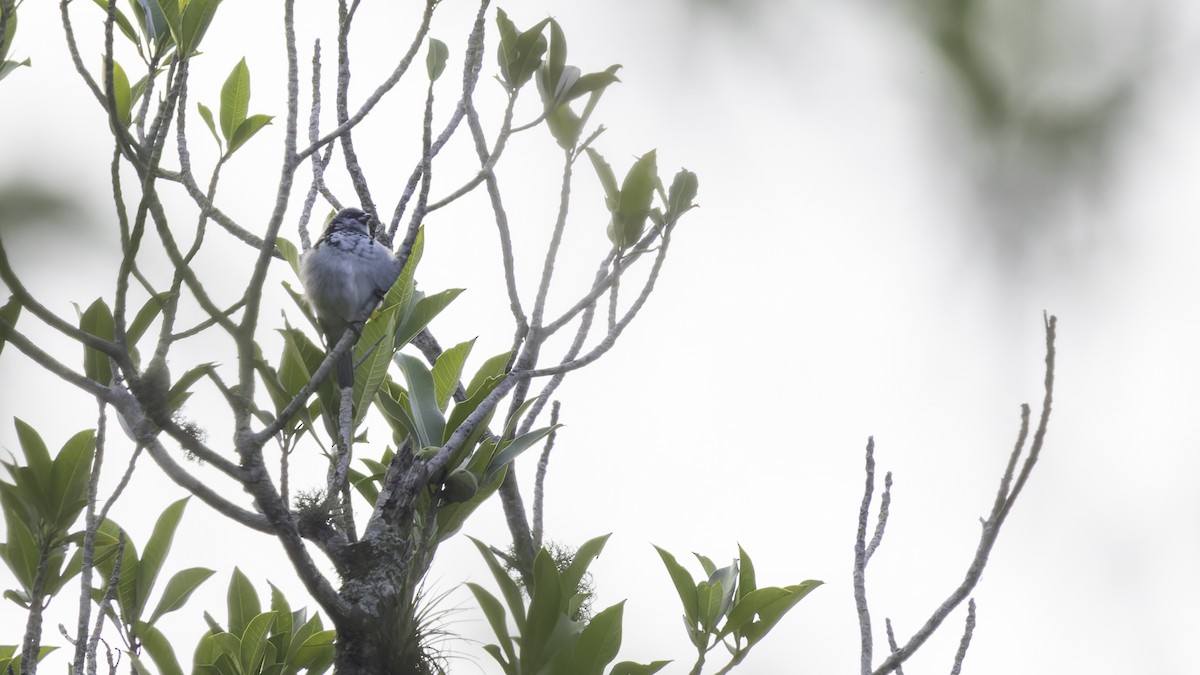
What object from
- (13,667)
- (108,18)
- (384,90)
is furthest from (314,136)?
(13,667)

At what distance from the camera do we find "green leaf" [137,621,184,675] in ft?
10.9

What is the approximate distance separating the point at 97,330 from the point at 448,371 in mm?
991

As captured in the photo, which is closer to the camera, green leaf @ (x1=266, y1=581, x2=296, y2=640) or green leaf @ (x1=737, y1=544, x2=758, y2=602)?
green leaf @ (x1=737, y1=544, x2=758, y2=602)

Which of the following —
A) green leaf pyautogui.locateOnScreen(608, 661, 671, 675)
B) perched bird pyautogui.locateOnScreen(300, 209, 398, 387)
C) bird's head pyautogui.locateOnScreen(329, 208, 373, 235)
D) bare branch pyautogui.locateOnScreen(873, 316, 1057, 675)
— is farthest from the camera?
bird's head pyautogui.locateOnScreen(329, 208, 373, 235)

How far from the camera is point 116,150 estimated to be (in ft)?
6.53

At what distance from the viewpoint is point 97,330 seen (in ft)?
10.2

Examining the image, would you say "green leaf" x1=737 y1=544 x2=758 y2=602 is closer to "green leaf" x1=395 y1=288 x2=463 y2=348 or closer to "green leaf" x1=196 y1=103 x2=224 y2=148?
"green leaf" x1=395 y1=288 x2=463 y2=348

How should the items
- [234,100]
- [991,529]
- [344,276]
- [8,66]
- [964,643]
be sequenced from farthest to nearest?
[344,276] → [234,100] → [8,66] → [964,643] → [991,529]

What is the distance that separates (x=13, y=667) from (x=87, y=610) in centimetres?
74

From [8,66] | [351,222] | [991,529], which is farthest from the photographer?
[351,222]

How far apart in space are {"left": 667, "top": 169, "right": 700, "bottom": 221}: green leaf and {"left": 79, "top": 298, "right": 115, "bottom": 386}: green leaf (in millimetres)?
1607

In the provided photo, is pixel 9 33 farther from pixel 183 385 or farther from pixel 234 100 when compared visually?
pixel 183 385

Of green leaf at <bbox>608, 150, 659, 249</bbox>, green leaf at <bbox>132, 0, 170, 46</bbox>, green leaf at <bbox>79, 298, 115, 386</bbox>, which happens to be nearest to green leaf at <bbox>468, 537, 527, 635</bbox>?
green leaf at <bbox>608, 150, 659, 249</bbox>

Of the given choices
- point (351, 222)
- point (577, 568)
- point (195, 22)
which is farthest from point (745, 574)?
point (351, 222)
